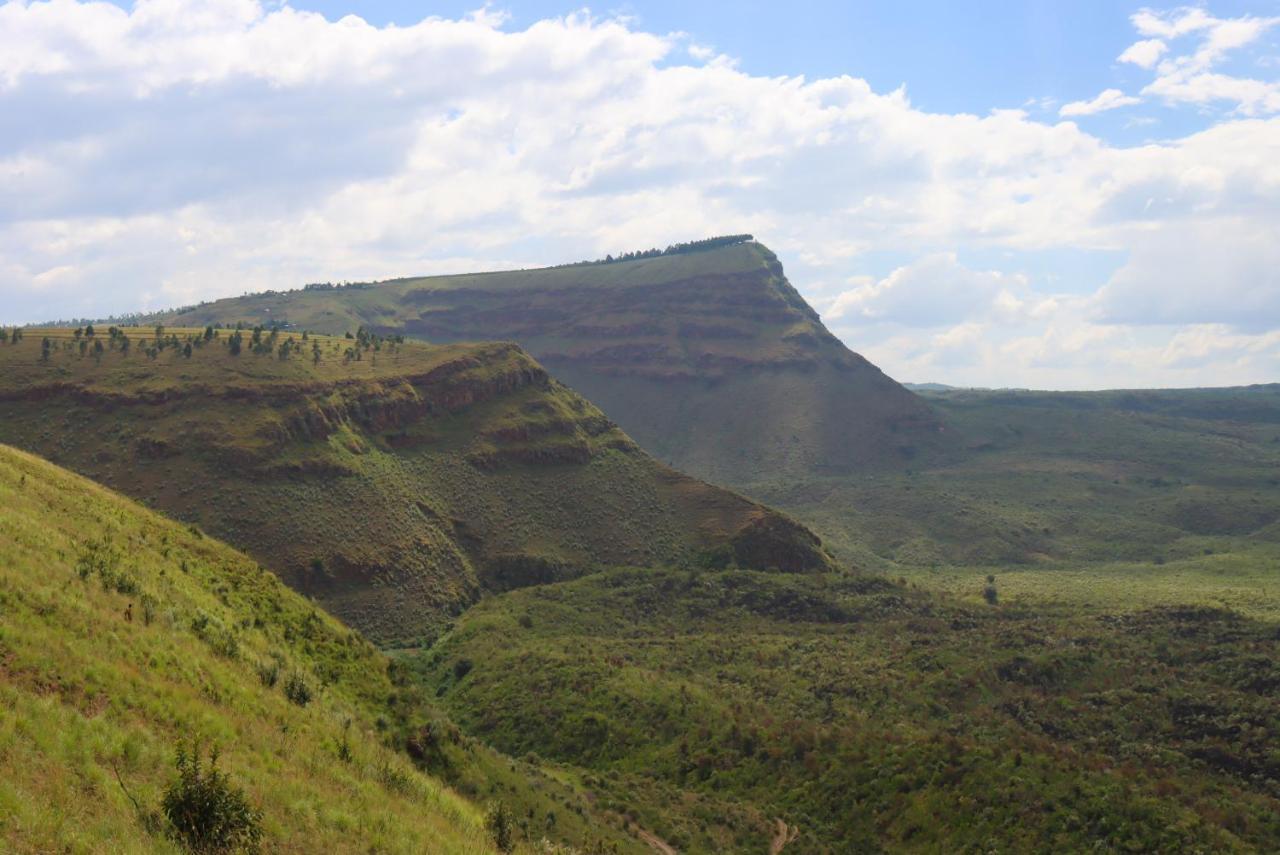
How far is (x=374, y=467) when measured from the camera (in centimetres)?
9206

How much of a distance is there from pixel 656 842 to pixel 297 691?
774 inches

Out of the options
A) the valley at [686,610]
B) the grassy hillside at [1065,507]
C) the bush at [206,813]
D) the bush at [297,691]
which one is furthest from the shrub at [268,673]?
the grassy hillside at [1065,507]

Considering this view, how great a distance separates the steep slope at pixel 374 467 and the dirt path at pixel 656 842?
124 ft

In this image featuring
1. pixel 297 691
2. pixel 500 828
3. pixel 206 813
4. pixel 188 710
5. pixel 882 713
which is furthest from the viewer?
pixel 882 713

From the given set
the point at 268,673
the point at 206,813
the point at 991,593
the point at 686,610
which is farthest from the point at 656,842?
the point at 991,593

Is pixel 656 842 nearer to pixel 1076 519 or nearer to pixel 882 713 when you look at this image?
pixel 882 713

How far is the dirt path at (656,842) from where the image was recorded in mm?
39594

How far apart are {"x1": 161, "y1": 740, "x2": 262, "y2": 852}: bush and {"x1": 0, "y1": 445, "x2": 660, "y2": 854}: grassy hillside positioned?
39 centimetres

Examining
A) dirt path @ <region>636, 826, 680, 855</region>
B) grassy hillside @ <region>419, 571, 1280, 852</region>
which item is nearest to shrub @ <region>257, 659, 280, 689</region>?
dirt path @ <region>636, 826, 680, 855</region>

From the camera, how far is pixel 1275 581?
328 ft

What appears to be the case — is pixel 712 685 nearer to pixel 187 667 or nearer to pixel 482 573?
pixel 482 573

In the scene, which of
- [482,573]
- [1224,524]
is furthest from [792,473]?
[482,573]

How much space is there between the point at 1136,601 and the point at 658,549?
5030 centimetres

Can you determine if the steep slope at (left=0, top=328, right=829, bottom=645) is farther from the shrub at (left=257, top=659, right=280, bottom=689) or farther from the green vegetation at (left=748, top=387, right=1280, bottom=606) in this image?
the shrub at (left=257, top=659, right=280, bottom=689)
